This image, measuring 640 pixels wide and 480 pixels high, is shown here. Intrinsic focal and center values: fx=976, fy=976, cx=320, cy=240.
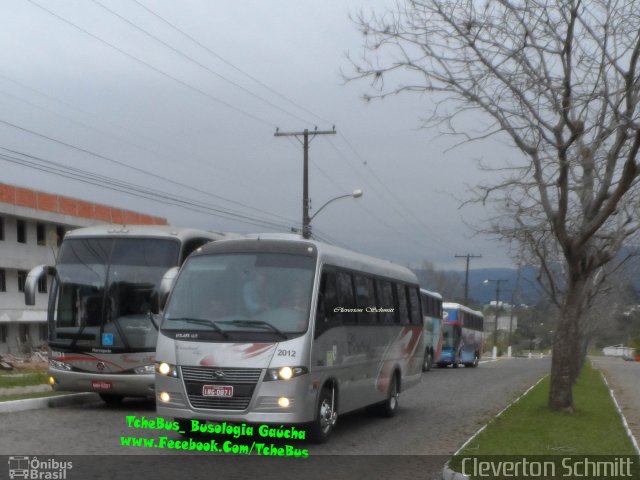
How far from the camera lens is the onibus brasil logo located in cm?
993

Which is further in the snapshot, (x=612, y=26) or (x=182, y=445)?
(x=612, y=26)

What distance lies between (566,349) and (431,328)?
78.4ft

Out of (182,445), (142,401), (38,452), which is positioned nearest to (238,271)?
(182,445)

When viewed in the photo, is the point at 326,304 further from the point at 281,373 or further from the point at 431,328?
the point at 431,328

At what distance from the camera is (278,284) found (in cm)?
1339

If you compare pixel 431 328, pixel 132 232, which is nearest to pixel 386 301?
pixel 132 232

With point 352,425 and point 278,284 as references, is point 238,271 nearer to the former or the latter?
point 278,284

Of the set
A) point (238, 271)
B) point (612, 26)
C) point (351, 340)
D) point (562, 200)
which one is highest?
point (612, 26)

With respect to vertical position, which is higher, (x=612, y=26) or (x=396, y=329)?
(x=612, y=26)

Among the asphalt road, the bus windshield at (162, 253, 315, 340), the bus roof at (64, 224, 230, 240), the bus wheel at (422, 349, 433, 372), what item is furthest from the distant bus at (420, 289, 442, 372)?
the bus windshield at (162, 253, 315, 340)

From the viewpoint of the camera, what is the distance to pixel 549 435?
14117mm

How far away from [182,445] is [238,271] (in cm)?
246

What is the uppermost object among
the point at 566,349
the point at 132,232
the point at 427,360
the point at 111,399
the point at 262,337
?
the point at 132,232

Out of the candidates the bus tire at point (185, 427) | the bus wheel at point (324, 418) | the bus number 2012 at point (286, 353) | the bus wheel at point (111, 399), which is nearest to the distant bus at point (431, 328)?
the bus wheel at point (111, 399)
